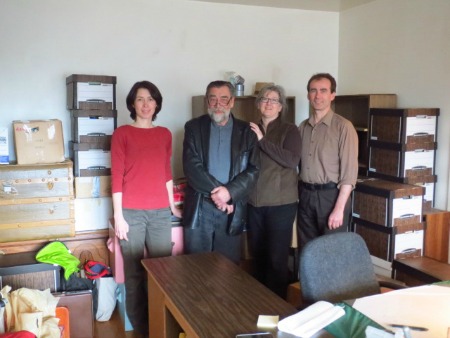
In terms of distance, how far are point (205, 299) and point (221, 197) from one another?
0.95 metres

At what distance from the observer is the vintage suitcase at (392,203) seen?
331 cm

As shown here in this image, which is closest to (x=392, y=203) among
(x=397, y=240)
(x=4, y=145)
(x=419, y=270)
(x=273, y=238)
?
(x=397, y=240)

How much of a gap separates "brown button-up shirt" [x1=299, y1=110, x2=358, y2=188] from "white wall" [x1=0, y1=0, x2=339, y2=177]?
5.13 feet

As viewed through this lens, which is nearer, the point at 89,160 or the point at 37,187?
the point at 37,187

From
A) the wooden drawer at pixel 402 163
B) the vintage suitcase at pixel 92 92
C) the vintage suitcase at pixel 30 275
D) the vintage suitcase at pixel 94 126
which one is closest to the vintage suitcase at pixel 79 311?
the vintage suitcase at pixel 30 275

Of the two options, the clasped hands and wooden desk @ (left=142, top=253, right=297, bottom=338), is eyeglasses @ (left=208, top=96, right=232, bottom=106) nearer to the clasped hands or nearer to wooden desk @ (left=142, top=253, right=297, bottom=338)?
the clasped hands

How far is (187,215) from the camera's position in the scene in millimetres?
2734

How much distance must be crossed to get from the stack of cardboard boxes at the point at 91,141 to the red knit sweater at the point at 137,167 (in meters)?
0.79

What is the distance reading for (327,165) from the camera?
2.74 m

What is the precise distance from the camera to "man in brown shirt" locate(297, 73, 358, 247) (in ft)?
8.83

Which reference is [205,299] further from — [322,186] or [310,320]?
[322,186]

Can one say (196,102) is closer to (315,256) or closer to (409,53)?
(409,53)

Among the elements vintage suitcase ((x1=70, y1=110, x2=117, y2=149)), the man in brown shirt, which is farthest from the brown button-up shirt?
vintage suitcase ((x1=70, y1=110, x2=117, y2=149))

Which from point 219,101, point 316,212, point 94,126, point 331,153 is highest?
point 219,101
